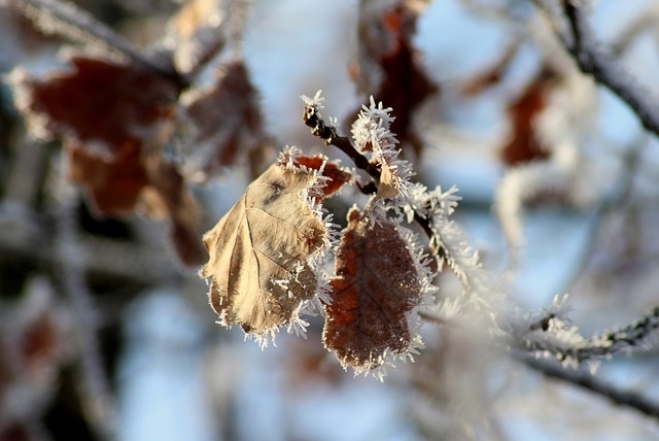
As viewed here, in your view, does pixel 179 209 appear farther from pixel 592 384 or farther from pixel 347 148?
pixel 592 384

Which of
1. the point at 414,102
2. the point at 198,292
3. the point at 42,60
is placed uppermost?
the point at 42,60

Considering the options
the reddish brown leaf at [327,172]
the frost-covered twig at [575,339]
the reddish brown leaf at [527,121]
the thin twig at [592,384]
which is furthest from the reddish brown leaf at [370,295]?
the reddish brown leaf at [527,121]

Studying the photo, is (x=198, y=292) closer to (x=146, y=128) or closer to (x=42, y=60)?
(x=42, y=60)

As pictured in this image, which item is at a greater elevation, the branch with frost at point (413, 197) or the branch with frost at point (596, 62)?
the branch with frost at point (596, 62)

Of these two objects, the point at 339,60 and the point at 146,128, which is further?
the point at 339,60

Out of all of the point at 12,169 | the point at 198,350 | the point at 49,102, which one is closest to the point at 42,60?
the point at 12,169

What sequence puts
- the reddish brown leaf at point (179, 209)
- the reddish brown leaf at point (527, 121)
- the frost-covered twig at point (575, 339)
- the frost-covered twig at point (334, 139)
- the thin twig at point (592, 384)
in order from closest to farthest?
the frost-covered twig at point (334, 139) < the frost-covered twig at point (575, 339) < the thin twig at point (592, 384) < the reddish brown leaf at point (179, 209) < the reddish brown leaf at point (527, 121)

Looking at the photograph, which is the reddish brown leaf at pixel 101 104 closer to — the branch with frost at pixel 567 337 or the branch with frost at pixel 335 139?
the branch with frost at pixel 335 139
